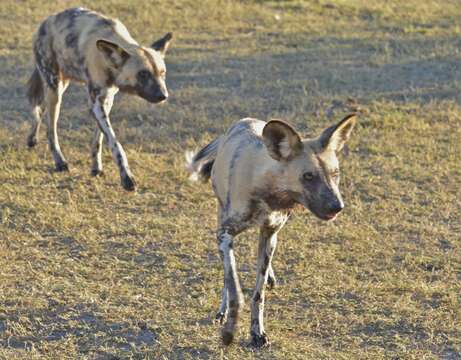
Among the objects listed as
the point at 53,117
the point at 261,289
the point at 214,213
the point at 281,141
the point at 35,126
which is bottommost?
the point at 214,213

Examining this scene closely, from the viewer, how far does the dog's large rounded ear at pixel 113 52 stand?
7812 mm

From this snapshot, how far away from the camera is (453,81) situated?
458 inches

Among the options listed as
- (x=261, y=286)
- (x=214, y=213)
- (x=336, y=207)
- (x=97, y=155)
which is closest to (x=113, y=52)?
(x=97, y=155)

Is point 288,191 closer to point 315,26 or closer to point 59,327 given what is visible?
point 59,327

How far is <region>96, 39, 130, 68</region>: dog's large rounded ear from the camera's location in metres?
7.81

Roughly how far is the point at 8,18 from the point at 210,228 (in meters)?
7.54

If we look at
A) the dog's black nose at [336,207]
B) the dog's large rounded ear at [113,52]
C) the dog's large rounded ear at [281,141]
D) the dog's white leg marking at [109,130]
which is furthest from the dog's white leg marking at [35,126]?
the dog's black nose at [336,207]

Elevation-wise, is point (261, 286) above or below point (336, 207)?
below

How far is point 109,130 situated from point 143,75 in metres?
0.58

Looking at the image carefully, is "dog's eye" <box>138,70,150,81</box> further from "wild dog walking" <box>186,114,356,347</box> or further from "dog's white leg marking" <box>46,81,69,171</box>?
"wild dog walking" <box>186,114,356,347</box>

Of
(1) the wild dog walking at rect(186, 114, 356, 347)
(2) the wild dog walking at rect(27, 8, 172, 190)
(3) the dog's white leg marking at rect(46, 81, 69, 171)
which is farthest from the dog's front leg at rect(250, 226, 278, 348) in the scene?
(3) the dog's white leg marking at rect(46, 81, 69, 171)

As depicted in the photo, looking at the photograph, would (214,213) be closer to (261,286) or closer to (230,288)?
(261,286)

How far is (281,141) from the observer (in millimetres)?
4930

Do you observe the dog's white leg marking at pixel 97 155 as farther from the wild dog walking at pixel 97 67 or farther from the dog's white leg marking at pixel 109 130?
the dog's white leg marking at pixel 109 130
